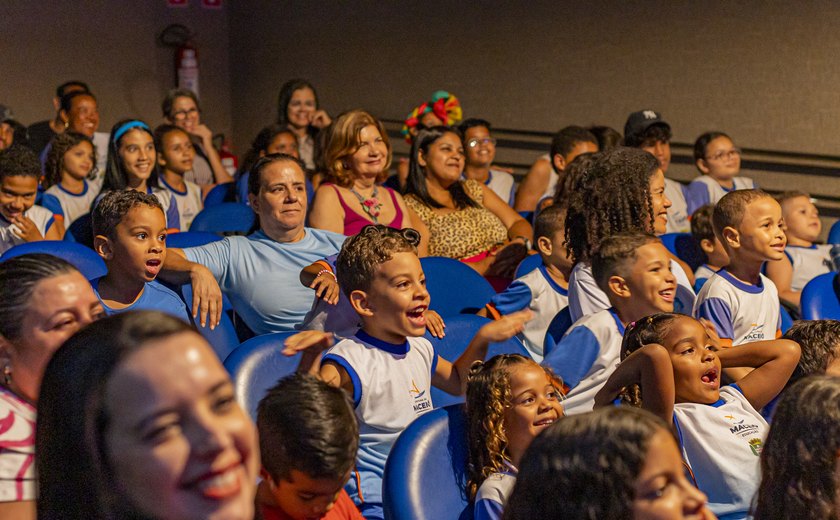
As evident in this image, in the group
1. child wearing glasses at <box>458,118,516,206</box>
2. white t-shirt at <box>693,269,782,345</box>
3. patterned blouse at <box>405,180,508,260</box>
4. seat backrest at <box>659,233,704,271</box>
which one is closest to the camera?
white t-shirt at <box>693,269,782,345</box>

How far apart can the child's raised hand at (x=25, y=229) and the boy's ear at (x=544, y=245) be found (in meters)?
2.03

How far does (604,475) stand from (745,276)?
2.38m

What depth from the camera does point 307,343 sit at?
7.43ft

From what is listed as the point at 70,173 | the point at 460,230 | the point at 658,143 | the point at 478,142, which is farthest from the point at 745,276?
the point at 70,173

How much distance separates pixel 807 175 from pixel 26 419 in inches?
218

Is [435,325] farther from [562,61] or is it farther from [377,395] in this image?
[562,61]

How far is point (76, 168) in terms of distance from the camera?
208 inches

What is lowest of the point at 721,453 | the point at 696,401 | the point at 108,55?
the point at 721,453

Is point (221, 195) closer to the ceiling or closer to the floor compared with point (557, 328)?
closer to the ceiling

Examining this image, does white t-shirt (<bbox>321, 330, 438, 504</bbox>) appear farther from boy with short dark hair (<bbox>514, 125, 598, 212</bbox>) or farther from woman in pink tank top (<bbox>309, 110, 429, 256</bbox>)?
boy with short dark hair (<bbox>514, 125, 598, 212</bbox>)

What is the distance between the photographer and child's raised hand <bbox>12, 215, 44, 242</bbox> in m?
4.17

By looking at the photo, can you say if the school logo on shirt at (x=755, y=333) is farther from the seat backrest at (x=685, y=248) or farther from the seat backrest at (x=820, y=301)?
the seat backrest at (x=685, y=248)

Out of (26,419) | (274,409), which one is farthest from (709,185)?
(26,419)

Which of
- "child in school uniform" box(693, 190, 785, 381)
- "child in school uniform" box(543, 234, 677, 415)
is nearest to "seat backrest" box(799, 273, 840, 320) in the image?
"child in school uniform" box(693, 190, 785, 381)
